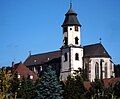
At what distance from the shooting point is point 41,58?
363 feet

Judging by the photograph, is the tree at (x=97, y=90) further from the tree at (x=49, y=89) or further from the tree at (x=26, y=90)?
the tree at (x=49, y=89)

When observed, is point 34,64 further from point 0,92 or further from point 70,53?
point 0,92

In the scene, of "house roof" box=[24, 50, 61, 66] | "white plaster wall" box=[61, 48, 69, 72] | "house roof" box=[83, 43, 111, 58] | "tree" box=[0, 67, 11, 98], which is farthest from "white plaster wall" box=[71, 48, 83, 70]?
"tree" box=[0, 67, 11, 98]

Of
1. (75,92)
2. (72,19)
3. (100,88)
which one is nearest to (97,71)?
(72,19)

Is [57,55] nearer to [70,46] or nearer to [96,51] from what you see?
[70,46]

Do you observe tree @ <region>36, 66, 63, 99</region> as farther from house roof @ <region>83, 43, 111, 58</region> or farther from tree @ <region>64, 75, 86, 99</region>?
house roof @ <region>83, 43, 111, 58</region>

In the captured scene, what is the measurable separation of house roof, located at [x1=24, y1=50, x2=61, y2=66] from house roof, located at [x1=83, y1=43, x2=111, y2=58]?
1165cm

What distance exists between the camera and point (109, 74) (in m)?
92.4

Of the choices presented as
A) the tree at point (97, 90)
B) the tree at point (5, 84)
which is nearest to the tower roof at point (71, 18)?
the tree at point (97, 90)

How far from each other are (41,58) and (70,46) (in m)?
20.9

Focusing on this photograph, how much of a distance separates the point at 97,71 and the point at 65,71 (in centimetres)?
735

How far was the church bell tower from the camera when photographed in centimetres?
9131

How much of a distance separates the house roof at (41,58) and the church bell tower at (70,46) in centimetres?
1125

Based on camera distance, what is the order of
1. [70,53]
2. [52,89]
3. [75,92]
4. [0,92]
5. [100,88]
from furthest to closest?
[70,53] → [100,88] → [75,92] → [52,89] → [0,92]
